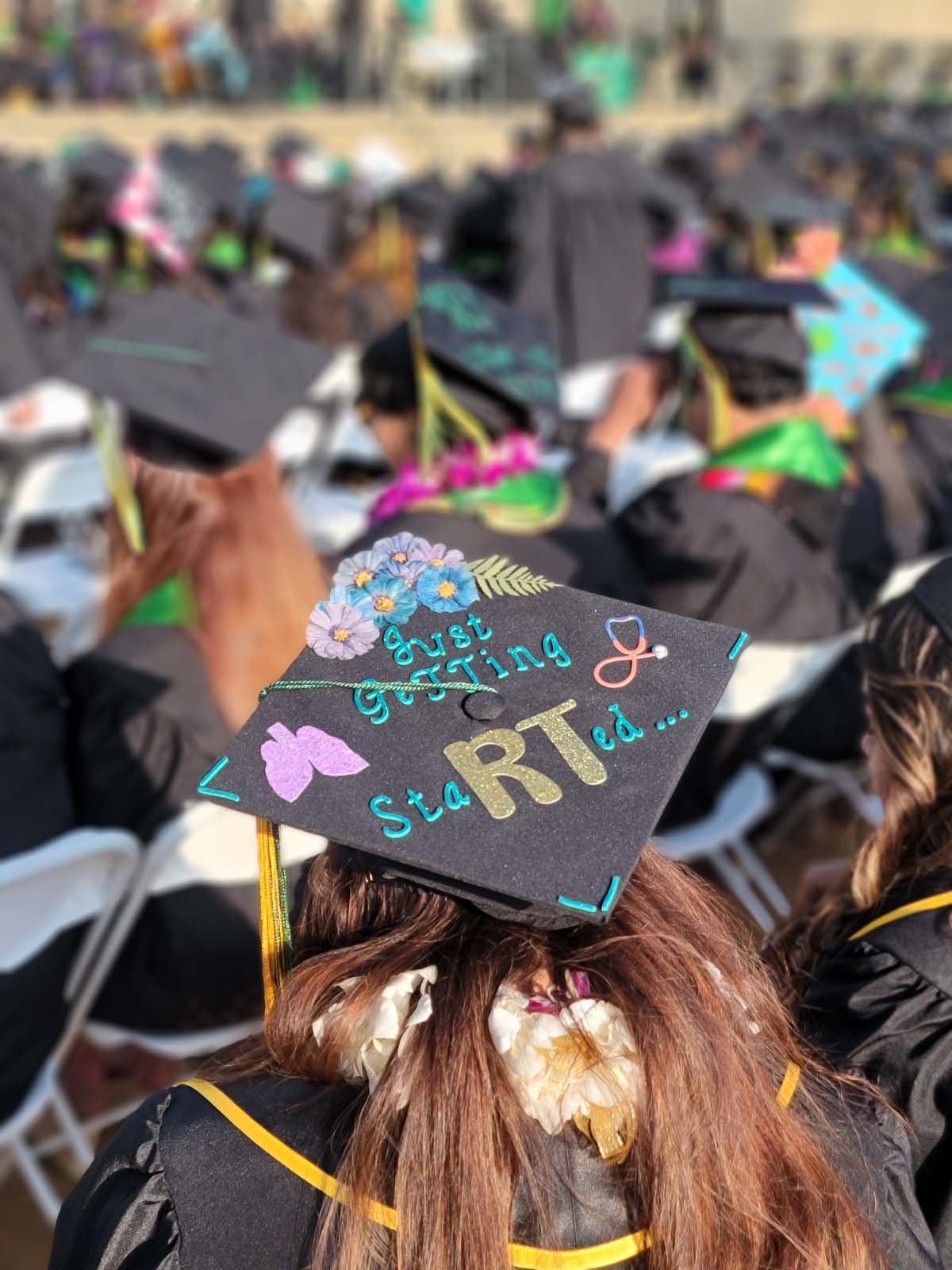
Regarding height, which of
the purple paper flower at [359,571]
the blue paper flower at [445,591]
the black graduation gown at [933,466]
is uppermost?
the purple paper flower at [359,571]

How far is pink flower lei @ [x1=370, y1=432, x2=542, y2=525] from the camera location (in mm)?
2691

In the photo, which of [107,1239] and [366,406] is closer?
[107,1239]

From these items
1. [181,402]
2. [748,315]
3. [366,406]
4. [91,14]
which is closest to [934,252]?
[748,315]

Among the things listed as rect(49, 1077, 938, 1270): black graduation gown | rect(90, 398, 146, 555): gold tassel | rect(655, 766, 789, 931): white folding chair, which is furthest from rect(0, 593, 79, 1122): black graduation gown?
rect(655, 766, 789, 931): white folding chair

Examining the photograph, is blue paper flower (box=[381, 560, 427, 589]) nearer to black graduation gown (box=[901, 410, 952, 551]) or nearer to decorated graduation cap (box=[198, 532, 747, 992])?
decorated graduation cap (box=[198, 532, 747, 992])

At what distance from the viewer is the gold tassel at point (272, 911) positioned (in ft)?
3.67

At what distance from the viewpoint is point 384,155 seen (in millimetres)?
8516

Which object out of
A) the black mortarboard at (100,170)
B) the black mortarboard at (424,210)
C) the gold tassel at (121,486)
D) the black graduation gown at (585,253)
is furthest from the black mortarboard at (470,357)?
the black mortarboard at (424,210)

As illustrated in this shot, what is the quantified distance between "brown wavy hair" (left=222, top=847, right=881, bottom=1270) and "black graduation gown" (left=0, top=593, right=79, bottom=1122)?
911 mm

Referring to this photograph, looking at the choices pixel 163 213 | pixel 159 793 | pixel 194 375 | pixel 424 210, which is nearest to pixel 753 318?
pixel 194 375

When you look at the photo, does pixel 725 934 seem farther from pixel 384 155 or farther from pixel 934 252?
pixel 384 155

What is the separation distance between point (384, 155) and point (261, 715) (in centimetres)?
817

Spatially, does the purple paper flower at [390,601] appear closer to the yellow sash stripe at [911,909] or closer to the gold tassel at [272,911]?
the gold tassel at [272,911]

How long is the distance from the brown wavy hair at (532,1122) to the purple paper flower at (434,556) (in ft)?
0.96
